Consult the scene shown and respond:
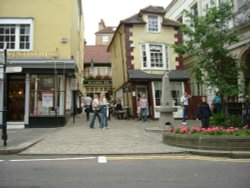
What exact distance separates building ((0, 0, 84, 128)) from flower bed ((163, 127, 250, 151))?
346 inches

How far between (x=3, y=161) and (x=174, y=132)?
5.39m

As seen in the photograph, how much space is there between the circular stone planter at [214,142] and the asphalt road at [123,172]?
2.48 ft

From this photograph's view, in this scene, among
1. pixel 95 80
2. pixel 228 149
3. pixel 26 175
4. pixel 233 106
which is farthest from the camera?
pixel 95 80

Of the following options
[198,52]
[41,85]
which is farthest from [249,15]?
[41,85]

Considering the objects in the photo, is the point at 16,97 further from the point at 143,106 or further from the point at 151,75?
the point at 151,75

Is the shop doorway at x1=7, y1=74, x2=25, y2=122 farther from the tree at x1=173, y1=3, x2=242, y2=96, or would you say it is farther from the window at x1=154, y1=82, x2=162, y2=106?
the window at x1=154, y1=82, x2=162, y2=106

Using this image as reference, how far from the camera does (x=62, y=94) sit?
59.4ft

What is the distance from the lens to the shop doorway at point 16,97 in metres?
18.1

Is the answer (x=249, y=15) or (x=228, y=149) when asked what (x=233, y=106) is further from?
(x=228, y=149)

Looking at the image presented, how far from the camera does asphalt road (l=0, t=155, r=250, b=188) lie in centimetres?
589

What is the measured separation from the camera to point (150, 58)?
24016 millimetres

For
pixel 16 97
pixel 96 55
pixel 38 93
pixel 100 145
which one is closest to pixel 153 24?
pixel 38 93

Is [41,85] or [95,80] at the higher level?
[95,80]

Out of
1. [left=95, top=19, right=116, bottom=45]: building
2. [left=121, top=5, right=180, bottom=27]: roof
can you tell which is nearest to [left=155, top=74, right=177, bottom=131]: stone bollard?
[left=121, top=5, right=180, bottom=27]: roof
